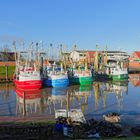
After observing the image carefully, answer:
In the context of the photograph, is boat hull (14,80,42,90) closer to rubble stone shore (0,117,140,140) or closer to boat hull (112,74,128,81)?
boat hull (112,74,128,81)

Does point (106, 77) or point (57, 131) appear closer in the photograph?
point (57, 131)

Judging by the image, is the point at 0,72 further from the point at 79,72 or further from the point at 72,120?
the point at 72,120

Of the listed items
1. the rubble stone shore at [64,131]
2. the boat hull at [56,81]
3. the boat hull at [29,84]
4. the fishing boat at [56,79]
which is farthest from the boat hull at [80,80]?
the rubble stone shore at [64,131]

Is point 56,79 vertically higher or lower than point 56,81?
higher

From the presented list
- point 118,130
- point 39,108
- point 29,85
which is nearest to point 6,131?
point 118,130

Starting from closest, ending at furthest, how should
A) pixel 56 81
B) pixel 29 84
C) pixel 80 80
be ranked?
1. pixel 29 84
2. pixel 56 81
3. pixel 80 80

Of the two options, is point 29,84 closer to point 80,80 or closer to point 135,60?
point 80,80

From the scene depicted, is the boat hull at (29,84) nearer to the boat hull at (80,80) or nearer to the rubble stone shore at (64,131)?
the boat hull at (80,80)

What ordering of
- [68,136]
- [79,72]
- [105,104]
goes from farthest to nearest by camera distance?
1. [79,72]
2. [105,104]
3. [68,136]

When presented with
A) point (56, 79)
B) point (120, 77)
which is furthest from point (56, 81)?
point (120, 77)

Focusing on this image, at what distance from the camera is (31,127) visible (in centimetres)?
1980

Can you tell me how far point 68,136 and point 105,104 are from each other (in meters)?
16.9

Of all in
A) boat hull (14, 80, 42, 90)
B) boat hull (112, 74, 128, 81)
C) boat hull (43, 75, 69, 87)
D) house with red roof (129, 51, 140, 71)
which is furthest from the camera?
house with red roof (129, 51, 140, 71)

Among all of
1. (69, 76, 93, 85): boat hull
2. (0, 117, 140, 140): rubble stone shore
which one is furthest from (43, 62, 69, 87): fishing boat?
(0, 117, 140, 140): rubble stone shore
